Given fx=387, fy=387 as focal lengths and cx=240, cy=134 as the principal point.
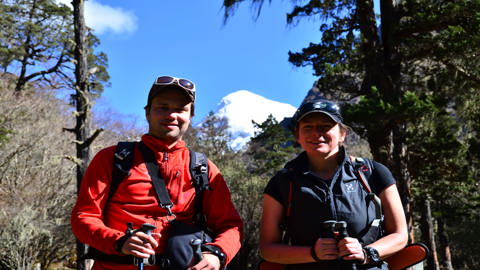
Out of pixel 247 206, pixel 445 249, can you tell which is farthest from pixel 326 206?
pixel 445 249

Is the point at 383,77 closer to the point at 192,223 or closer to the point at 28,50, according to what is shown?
the point at 192,223

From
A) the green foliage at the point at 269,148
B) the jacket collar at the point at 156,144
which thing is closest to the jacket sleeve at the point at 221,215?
the jacket collar at the point at 156,144

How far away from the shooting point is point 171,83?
7.65 ft

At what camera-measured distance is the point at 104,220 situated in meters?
2.22

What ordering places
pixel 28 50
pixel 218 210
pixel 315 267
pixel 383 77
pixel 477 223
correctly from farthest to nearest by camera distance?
pixel 28 50, pixel 477 223, pixel 383 77, pixel 218 210, pixel 315 267

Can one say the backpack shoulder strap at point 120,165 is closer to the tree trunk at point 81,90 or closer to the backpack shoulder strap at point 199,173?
the backpack shoulder strap at point 199,173

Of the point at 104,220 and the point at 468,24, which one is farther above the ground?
the point at 468,24

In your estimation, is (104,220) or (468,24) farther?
(468,24)

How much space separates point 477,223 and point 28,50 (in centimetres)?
2739

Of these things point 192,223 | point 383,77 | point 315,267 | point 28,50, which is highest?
point 28,50

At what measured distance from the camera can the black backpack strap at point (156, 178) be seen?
7.11ft

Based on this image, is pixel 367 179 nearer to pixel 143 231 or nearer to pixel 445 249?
pixel 143 231

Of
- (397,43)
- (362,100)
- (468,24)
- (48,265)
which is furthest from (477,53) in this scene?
(48,265)

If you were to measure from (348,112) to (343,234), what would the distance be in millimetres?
5859
